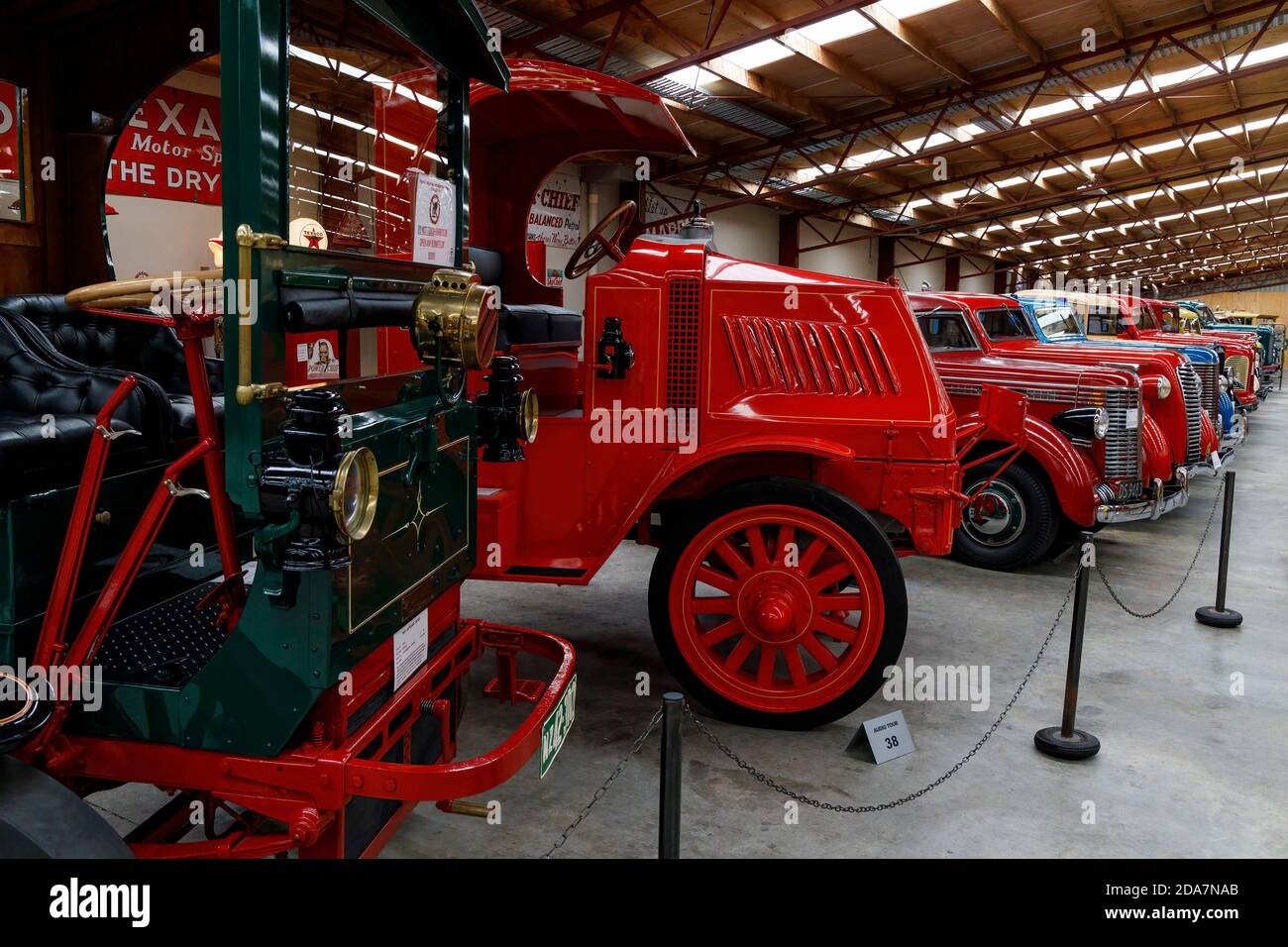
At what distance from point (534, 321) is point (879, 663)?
6.56ft

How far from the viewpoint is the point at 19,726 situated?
1.82 meters

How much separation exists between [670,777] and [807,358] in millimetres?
2131

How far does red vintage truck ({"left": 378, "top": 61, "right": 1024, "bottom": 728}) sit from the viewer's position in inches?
146

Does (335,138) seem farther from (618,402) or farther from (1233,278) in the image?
(1233,278)

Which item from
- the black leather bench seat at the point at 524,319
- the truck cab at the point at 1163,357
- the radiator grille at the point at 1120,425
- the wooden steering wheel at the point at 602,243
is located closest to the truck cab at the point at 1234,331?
the truck cab at the point at 1163,357

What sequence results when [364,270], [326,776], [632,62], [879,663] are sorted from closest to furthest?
[326,776] < [364,270] < [879,663] < [632,62]

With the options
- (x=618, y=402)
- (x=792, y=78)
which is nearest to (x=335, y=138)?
(x=618, y=402)

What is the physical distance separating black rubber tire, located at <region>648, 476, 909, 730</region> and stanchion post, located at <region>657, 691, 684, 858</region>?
4.98 feet

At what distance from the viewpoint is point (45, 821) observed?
6.15 ft

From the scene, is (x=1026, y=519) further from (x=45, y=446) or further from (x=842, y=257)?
(x=842, y=257)

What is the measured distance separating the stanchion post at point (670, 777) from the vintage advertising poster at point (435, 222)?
132 centimetres

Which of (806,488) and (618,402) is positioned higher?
(618,402)

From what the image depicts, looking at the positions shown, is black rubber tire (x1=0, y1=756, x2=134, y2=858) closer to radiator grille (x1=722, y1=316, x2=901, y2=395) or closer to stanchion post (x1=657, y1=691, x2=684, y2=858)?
stanchion post (x1=657, y1=691, x2=684, y2=858)
